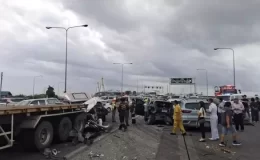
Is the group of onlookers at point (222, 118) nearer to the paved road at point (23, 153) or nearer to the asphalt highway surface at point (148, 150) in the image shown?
the asphalt highway surface at point (148, 150)

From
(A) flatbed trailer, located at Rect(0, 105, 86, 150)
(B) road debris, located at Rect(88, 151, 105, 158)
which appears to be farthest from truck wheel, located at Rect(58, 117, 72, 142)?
(B) road debris, located at Rect(88, 151, 105, 158)

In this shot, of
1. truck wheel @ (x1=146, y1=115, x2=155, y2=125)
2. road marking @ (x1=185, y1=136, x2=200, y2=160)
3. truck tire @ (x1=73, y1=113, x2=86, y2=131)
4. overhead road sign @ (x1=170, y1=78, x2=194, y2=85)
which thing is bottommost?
road marking @ (x1=185, y1=136, x2=200, y2=160)

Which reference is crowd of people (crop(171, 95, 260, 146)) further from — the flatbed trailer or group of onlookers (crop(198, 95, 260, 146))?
the flatbed trailer

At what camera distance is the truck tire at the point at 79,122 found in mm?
12922

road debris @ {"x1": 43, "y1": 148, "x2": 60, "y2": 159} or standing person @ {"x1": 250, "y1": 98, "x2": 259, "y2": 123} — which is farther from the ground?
standing person @ {"x1": 250, "y1": 98, "x2": 259, "y2": 123}

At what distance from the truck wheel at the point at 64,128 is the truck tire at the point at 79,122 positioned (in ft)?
2.39

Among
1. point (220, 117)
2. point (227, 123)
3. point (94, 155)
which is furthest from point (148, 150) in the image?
point (220, 117)

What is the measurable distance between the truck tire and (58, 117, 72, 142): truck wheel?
28.7 inches

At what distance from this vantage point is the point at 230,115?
11516mm

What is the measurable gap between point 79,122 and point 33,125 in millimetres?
4192

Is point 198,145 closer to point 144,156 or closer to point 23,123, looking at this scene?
point 144,156

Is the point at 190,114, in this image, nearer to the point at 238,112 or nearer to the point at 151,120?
the point at 238,112

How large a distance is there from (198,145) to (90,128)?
457 centimetres

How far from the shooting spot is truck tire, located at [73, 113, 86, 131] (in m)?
12.9
